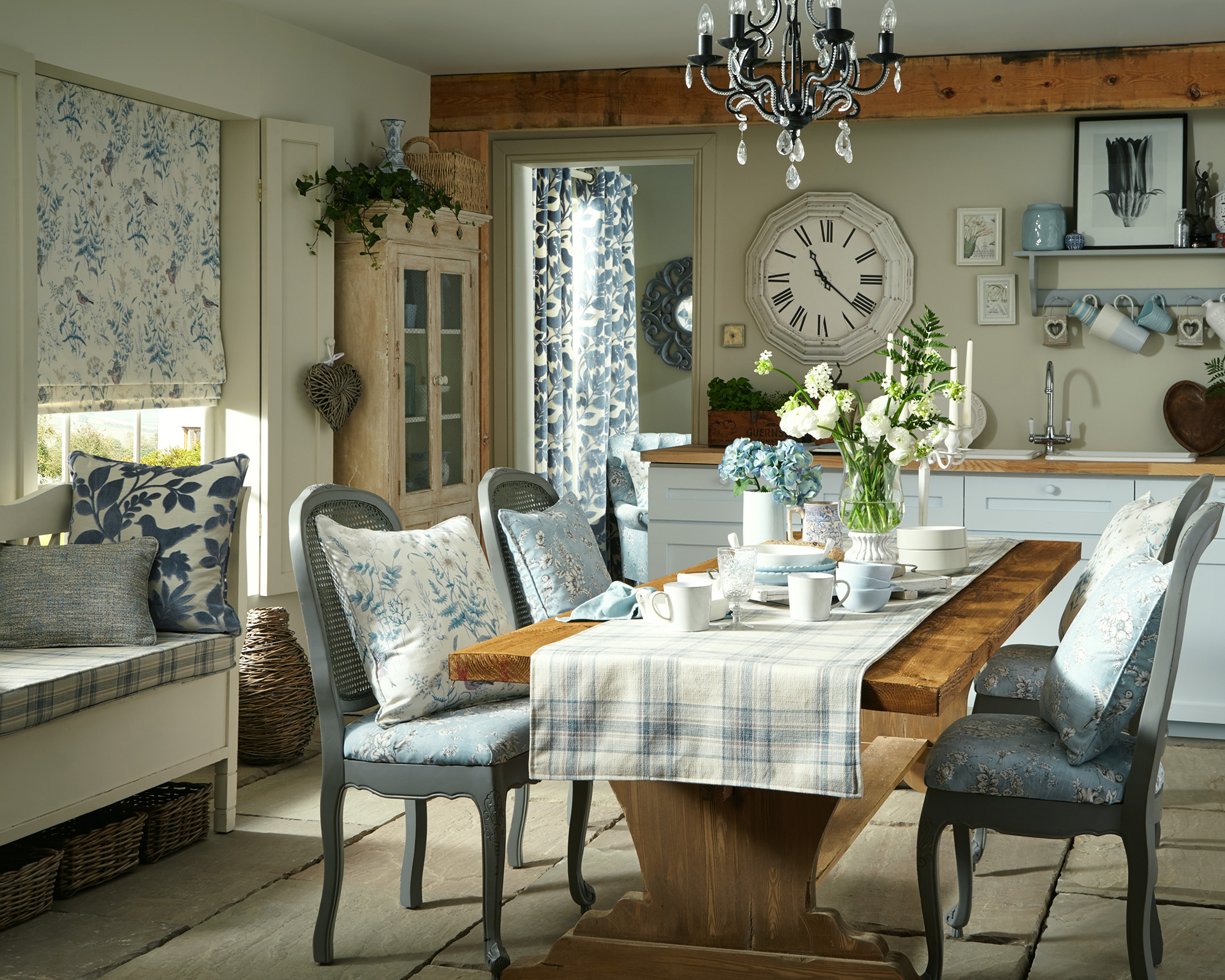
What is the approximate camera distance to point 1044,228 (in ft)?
15.8

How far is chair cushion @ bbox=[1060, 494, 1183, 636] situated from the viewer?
2.72 m

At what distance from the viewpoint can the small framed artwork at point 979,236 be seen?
498cm

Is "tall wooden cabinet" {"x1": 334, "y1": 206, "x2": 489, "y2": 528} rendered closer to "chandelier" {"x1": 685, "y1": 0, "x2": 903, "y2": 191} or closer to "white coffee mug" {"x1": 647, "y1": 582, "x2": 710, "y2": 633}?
"chandelier" {"x1": 685, "y1": 0, "x2": 903, "y2": 191}

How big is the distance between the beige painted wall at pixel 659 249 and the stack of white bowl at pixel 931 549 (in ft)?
15.7

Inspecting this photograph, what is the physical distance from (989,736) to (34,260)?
2.74m

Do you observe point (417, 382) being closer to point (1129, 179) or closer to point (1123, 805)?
point (1129, 179)

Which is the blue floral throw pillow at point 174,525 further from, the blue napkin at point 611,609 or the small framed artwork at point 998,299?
the small framed artwork at point 998,299

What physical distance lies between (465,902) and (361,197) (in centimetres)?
261

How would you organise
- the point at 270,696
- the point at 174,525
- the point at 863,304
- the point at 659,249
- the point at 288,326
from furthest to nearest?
the point at 659,249
the point at 863,304
the point at 288,326
the point at 270,696
the point at 174,525

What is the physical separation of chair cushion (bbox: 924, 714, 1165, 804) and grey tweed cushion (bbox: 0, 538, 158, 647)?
6.44 ft

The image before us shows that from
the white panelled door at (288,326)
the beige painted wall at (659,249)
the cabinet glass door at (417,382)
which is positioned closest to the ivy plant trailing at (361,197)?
the white panelled door at (288,326)

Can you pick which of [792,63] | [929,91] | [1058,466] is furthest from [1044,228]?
[792,63]

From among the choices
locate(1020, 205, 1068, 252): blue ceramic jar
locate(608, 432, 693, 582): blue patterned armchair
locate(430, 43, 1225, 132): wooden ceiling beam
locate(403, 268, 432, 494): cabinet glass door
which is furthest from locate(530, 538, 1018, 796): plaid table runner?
locate(608, 432, 693, 582): blue patterned armchair

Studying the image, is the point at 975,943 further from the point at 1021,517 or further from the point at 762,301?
the point at 762,301
